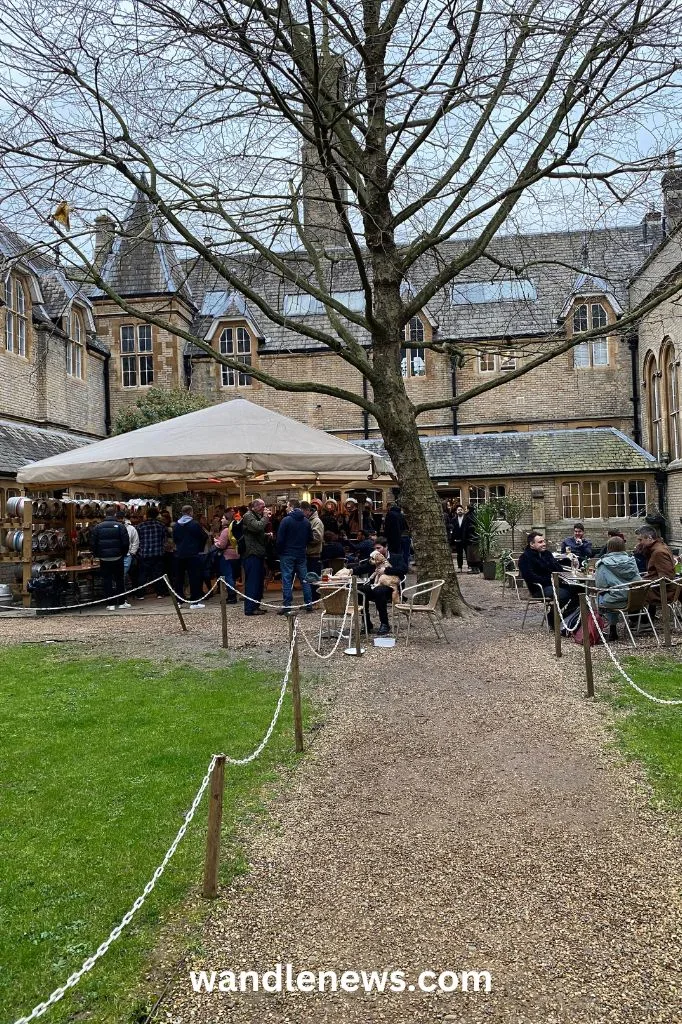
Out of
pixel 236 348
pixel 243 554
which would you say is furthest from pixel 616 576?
pixel 236 348

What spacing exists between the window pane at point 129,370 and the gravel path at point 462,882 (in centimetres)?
2450

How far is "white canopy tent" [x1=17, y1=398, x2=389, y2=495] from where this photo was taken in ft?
39.1

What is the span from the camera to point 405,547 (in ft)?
54.8

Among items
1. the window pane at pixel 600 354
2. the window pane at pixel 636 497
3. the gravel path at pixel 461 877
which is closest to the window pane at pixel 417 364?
the window pane at pixel 600 354

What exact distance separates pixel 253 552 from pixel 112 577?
136 inches

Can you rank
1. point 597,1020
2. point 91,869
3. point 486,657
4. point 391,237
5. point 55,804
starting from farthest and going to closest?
point 391,237 < point 486,657 < point 55,804 < point 91,869 < point 597,1020

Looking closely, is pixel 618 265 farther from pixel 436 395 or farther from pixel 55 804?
pixel 55 804

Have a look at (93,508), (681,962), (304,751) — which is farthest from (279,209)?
(681,962)

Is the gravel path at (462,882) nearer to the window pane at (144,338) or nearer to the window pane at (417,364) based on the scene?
the window pane at (417,364)

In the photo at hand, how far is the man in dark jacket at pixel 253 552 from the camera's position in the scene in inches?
483

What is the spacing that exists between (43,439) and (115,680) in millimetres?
14737

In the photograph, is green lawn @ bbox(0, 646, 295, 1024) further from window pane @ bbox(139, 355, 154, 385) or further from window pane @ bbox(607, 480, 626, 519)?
window pane @ bbox(139, 355, 154, 385)

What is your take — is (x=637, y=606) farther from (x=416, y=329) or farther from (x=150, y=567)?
(x=416, y=329)

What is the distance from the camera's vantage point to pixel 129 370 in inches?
1125
